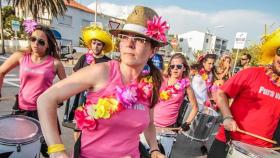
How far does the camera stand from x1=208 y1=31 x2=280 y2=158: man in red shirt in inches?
112

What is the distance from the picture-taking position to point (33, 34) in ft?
12.6

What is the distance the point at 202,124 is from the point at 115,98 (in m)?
3.88

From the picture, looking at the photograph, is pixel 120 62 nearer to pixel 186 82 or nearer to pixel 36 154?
pixel 36 154

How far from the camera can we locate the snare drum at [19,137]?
244cm

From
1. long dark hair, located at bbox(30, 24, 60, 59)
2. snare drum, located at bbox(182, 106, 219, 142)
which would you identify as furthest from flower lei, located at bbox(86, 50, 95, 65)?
snare drum, located at bbox(182, 106, 219, 142)

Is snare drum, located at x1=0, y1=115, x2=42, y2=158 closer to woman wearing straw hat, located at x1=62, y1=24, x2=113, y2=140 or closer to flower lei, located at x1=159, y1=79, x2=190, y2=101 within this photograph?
flower lei, located at x1=159, y1=79, x2=190, y2=101

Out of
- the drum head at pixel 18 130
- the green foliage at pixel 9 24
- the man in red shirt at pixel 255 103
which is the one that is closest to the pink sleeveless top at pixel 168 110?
the man in red shirt at pixel 255 103

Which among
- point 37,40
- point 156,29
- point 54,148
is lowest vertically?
point 54,148

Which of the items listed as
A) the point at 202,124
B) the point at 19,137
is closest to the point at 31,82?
the point at 19,137

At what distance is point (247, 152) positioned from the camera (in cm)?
247

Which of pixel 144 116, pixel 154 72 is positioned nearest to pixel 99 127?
pixel 144 116

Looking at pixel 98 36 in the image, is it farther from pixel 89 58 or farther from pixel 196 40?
pixel 196 40

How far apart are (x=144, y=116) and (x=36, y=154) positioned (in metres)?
1.32

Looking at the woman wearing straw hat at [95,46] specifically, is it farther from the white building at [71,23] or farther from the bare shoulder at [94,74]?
the white building at [71,23]
